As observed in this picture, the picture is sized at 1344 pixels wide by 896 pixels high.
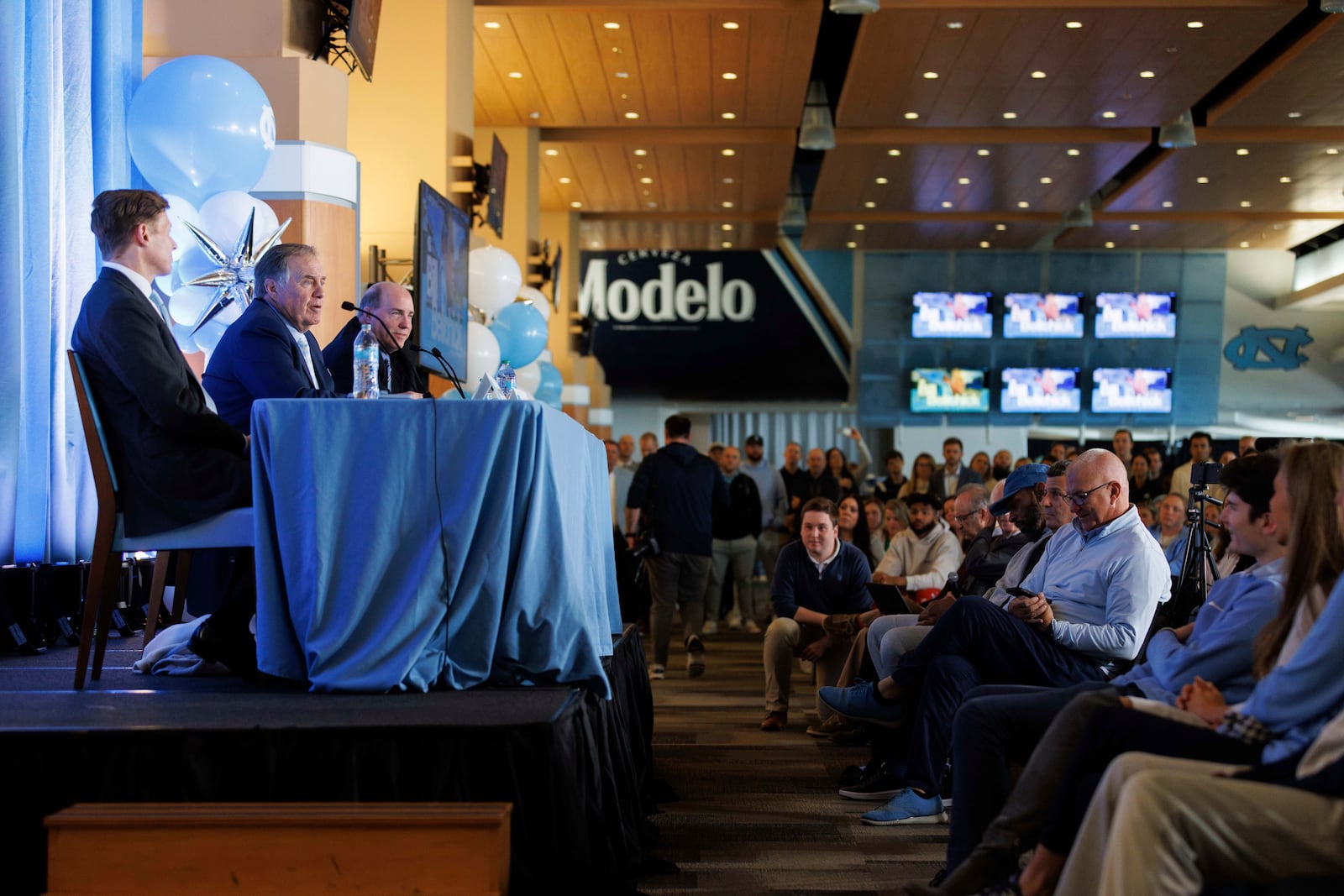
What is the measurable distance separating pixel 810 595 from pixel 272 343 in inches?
114

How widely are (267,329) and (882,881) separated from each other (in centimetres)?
213

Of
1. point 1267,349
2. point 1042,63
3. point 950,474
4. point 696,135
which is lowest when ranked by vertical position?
point 950,474

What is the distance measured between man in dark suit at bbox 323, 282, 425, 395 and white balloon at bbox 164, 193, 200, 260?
2.32ft

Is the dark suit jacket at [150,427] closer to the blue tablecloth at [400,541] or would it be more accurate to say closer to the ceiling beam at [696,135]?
the blue tablecloth at [400,541]

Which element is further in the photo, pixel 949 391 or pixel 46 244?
pixel 949 391

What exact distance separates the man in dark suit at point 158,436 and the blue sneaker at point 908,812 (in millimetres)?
1870

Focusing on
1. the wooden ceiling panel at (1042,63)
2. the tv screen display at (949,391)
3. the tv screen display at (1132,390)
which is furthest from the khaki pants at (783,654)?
the tv screen display at (1132,390)

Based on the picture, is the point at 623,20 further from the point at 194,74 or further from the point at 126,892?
the point at 126,892

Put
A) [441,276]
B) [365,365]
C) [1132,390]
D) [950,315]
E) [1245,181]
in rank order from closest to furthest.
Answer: [365,365] → [441,276] → [1245,181] → [1132,390] → [950,315]

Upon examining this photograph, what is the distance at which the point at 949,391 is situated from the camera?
14.7m

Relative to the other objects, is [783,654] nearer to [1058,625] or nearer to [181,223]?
[1058,625]

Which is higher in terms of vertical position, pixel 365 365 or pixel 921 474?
pixel 365 365

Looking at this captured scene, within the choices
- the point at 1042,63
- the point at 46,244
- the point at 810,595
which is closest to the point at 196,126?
the point at 46,244

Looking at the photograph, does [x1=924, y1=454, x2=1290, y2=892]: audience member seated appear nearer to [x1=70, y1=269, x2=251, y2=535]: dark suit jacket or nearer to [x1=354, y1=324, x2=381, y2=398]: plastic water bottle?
[x1=354, y1=324, x2=381, y2=398]: plastic water bottle
